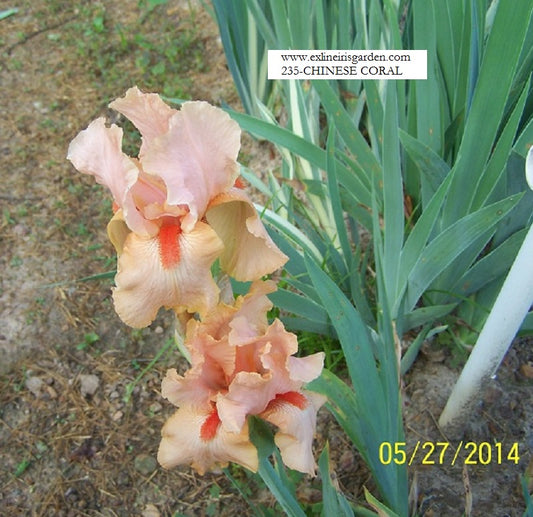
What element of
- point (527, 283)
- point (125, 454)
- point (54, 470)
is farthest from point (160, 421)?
point (527, 283)

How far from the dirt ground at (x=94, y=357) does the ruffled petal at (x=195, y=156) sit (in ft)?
2.36

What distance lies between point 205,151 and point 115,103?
5.1 inches

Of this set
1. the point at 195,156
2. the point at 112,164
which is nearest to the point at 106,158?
the point at 112,164

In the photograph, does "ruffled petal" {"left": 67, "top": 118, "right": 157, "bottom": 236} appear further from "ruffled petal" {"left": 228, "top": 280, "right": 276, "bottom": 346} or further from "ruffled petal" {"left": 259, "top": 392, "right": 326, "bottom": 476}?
"ruffled petal" {"left": 259, "top": 392, "right": 326, "bottom": 476}

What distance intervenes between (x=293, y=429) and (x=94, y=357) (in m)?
1.02

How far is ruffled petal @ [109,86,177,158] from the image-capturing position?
2.53 ft

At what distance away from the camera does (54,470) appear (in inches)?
58.5

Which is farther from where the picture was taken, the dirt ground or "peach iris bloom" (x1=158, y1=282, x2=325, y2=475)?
the dirt ground

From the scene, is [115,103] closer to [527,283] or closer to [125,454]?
[527,283]

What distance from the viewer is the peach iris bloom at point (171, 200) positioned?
29.1 inches

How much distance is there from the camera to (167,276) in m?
0.75

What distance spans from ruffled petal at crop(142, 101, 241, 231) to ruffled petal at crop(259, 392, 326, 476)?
0.24 meters
